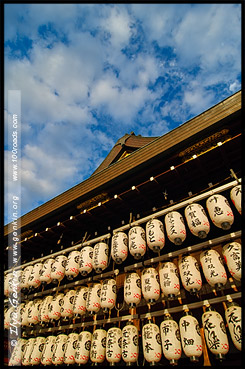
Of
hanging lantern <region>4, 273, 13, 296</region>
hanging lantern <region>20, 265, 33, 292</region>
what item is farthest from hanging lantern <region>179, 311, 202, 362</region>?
hanging lantern <region>4, 273, 13, 296</region>

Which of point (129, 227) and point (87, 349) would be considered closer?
point (87, 349)

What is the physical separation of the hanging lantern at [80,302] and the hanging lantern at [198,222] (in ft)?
12.9

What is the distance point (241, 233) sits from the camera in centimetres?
486

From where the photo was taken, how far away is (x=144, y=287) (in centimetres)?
540

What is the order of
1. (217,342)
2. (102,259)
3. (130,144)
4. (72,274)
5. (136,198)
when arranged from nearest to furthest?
(217,342)
(102,259)
(72,274)
(136,198)
(130,144)

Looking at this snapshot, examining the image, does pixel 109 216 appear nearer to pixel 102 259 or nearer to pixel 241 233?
pixel 102 259

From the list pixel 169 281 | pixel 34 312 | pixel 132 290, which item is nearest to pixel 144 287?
pixel 132 290

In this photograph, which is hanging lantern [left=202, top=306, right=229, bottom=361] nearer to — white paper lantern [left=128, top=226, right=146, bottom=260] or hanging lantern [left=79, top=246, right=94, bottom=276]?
white paper lantern [left=128, top=226, right=146, bottom=260]

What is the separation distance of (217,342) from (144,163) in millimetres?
4836

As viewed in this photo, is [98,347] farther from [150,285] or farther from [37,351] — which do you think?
[37,351]

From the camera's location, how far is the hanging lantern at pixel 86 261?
21.9 feet

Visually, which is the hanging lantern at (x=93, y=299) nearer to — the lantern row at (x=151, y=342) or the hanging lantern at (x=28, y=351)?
the lantern row at (x=151, y=342)

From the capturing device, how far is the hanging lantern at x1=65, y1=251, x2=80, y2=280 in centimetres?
696

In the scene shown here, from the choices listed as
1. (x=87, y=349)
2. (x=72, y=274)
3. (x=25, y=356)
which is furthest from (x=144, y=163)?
(x=25, y=356)
